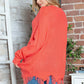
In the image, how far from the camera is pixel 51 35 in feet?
4.17

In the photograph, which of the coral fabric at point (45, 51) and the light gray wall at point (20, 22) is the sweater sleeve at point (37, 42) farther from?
the light gray wall at point (20, 22)

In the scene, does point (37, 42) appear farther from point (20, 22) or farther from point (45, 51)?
point (20, 22)

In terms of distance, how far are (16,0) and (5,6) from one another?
0.92ft

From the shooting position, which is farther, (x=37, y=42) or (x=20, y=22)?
(x=20, y=22)

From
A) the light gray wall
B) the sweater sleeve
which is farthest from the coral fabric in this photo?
the light gray wall

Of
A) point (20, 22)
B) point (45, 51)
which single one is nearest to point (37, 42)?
point (45, 51)

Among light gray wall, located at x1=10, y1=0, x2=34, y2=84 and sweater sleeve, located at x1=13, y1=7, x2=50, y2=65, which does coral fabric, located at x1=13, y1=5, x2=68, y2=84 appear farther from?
light gray wall, located at x1=10, y1=0, x2=34, y2=84

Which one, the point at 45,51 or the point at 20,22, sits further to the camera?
the point at 20,22

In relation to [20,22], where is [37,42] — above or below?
below

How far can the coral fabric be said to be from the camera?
47.8 inches

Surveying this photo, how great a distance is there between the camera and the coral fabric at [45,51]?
1215 millimetres

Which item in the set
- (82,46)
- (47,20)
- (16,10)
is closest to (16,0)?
(16,10)

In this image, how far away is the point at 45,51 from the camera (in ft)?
4.09

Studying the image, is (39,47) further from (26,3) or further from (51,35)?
(26,3)
